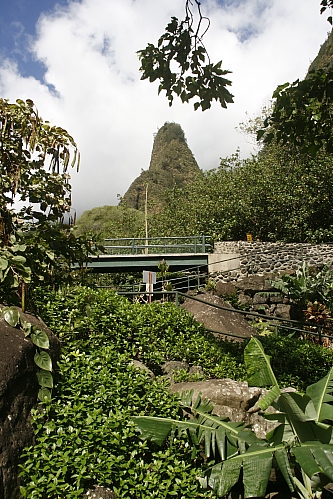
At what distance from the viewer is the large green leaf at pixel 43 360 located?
3.35 m

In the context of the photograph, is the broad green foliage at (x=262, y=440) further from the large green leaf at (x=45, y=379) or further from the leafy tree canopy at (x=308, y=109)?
the leafy tree canopy at (x=308, y=109)

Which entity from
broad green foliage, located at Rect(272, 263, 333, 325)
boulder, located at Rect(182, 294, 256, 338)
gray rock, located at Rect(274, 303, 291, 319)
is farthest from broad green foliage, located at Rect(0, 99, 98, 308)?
gray rock, located at Rect(274, 303, 291, 319)

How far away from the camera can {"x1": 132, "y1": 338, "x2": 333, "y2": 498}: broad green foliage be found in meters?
2.75

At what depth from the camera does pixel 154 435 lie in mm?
3229

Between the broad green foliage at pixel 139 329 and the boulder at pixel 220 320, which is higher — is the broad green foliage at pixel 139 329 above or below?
above

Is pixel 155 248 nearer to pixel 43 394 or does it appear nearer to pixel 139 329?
pixel 139 329

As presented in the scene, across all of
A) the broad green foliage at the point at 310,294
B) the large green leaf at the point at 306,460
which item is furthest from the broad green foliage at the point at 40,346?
the broad green foliage at the point at 310,294

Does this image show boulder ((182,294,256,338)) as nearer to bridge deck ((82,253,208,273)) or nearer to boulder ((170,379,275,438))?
boulder ((170,379,275,438))

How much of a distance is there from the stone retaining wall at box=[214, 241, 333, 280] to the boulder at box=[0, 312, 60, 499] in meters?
15.6

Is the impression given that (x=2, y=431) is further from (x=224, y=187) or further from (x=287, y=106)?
(x=224, y=187)

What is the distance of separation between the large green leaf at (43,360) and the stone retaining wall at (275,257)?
15483mm

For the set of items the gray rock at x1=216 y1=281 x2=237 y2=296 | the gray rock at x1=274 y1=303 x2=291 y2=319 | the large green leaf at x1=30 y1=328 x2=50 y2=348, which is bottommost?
the gray rock at x1=274 y1=303 x2=291 y2=319


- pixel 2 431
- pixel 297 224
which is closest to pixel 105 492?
pixel 2 431

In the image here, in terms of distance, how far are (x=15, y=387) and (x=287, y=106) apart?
4.84m
